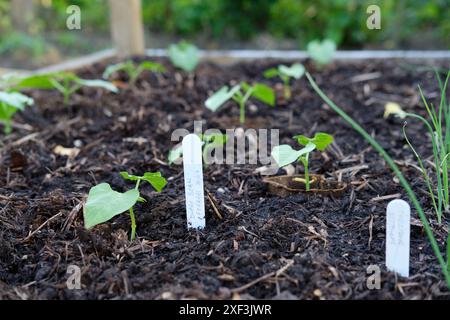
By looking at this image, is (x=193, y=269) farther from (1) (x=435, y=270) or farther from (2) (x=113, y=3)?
(2) (x=113, y=3)

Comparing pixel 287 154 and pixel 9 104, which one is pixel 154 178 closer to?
pixel 287 154

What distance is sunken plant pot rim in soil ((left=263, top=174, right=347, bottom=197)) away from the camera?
179 cm

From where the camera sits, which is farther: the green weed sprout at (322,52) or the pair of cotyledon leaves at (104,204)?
the green weed sprout at (322,52)

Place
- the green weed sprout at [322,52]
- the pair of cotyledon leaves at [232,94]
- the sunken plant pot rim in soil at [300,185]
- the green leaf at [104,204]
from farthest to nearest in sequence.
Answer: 1. the green weed sprout at [322,52]
2. the pair of cotyledon leaves at [232,94]
3. the sunken plant pot rim in soil at [300,185]
4. the green leaf at [104,204]

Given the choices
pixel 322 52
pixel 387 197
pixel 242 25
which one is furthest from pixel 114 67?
pixel 242 25

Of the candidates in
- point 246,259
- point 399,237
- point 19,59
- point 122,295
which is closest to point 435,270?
point 399,237

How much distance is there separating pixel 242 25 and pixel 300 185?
3.86 metres

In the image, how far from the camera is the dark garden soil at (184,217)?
52.4 inches

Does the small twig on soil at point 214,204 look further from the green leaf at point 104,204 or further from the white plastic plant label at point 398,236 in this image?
the white plastic plant label at point 398,236

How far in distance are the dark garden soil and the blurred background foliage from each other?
2.45 metres

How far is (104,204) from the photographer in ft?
4.76

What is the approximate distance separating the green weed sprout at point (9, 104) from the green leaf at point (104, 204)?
33.7 inches

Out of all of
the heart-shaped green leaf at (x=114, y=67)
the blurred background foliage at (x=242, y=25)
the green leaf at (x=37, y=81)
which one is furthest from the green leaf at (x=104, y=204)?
the blurred background foliage at (x=242, y=25)

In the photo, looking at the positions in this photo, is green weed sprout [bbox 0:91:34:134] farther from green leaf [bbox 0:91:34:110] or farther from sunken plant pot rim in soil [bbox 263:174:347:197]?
sunken plant pot rim in soil [bbox 263:174:347:197]
